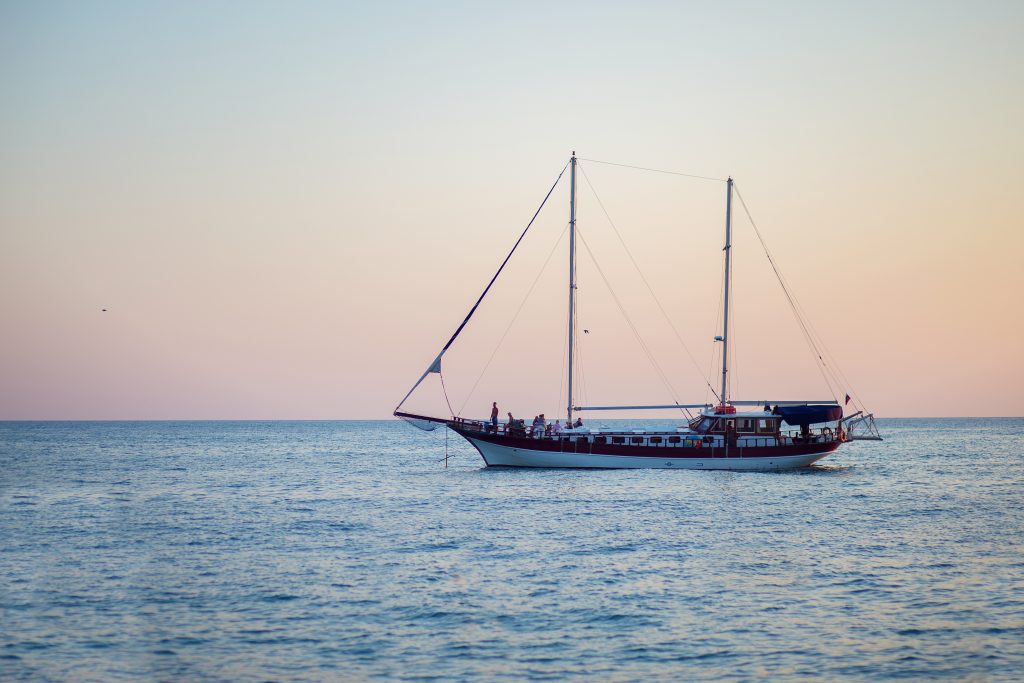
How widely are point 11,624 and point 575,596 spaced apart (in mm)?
14425

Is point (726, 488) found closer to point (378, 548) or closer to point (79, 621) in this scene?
→ point (378, 548)

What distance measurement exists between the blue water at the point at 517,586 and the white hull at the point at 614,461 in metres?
8.59

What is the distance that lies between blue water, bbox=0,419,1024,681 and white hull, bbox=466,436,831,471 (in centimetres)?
859

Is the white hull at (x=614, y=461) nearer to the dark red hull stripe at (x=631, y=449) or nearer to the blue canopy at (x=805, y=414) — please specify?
the dark red hull stripe at (x=631, y=449)

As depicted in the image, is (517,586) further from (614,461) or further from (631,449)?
(614,461)

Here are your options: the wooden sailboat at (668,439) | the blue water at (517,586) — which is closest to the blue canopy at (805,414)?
the wooden sailboat at (668,439)

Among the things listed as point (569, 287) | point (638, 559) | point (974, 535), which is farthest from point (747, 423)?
point (638, 559)

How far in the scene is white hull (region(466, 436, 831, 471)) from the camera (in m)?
61.2

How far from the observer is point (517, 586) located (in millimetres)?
26188

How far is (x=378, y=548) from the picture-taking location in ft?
108

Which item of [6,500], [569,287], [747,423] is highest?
[569,287]

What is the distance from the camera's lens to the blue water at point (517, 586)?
19531mm

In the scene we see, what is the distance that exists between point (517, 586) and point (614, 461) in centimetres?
3614

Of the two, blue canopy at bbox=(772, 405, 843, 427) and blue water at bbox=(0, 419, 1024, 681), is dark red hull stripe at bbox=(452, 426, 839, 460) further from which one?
blue water at bbox=(0, 419, 1024, 681)
